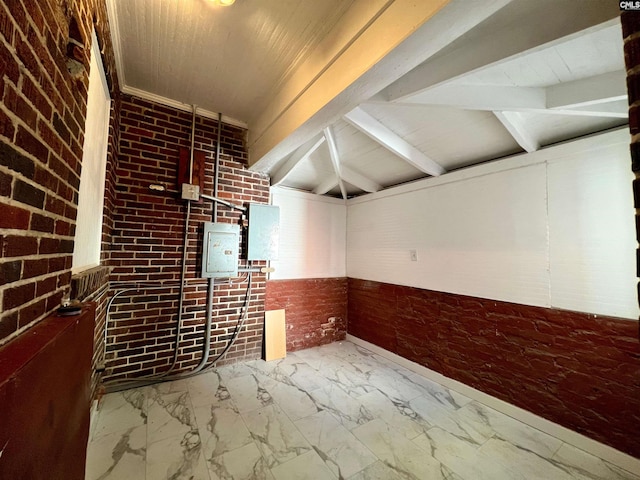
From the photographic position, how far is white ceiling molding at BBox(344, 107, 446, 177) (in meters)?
2.11

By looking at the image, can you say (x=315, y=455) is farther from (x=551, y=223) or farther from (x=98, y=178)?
(x=551, y=223)

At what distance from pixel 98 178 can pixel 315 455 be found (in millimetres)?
2493

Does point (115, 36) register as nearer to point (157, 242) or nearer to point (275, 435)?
point (157, 242)

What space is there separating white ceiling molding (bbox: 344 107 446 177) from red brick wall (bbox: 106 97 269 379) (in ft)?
5.30

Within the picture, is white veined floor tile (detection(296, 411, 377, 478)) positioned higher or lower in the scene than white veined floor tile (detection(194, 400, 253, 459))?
lower

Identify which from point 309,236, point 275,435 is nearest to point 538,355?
point 275,435

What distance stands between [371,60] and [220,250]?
2289 mm

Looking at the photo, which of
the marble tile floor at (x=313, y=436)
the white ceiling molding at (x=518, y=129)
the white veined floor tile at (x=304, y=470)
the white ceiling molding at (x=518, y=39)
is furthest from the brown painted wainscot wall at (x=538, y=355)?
the white ceiling molding at (x=518, y=39)

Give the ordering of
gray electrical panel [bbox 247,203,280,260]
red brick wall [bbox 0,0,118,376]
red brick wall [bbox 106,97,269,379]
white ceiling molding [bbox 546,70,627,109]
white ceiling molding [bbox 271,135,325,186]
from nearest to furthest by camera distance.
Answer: red brick wall [bbox 0,0,118,376] → white ceiling molding [bbox 546,70,627,109] → red brick wall [bbox 106,97,269,379] → white ceiling molding [bbox 271,135,325,186] → gray electrical panel [bbox 247,203,280,260]

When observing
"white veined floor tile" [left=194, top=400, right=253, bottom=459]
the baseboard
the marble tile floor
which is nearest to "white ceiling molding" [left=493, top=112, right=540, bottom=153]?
the baseboard

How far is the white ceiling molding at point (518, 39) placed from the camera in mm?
1039

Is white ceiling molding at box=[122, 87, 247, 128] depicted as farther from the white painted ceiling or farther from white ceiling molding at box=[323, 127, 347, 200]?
white ceiling molding at box=[323, 127, 347, 200]

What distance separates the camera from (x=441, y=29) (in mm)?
1104

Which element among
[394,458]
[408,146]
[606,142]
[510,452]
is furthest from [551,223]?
[394,458]
